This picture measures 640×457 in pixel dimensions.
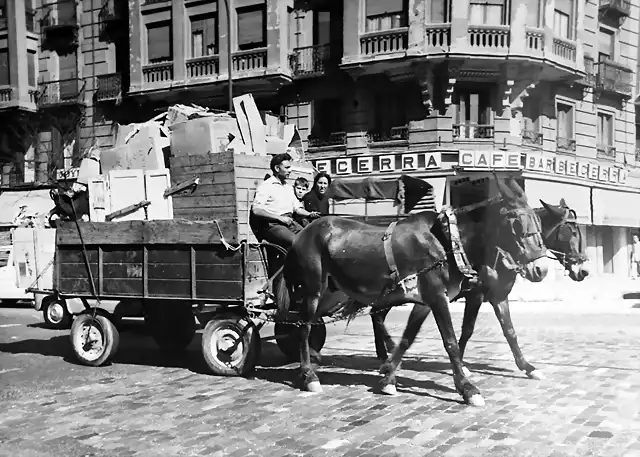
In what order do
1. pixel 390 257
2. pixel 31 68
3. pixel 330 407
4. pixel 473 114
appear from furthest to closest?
pixel 31 68, pixel 473 114, pixel 390 257, pixel 330 407

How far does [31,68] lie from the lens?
31.5 meters

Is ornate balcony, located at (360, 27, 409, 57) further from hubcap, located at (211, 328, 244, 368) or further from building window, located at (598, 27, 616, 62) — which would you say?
hubcap, located at (211, 328, 244, 368)

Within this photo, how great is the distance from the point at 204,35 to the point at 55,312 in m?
15.2

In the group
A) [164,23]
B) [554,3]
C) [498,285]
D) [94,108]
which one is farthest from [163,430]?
[94,108]

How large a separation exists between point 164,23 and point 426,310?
23306mm

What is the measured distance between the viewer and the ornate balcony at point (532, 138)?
23.4 m

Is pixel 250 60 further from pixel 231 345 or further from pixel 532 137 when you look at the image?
pixel 231 345

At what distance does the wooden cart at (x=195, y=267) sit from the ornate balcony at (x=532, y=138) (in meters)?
15.4

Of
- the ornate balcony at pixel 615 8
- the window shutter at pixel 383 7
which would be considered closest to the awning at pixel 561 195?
the ornate balcony at pixel 615 8

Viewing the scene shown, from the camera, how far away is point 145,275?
29.0 feet

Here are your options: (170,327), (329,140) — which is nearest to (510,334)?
(170,327)

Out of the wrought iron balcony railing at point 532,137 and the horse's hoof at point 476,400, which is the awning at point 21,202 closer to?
the wrought iron balcony railing at point 532,137

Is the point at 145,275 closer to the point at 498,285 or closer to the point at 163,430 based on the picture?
the point at 163,430

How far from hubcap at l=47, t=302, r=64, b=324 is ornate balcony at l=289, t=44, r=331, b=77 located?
13350 millimetres
